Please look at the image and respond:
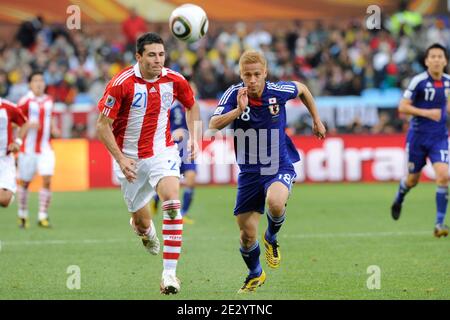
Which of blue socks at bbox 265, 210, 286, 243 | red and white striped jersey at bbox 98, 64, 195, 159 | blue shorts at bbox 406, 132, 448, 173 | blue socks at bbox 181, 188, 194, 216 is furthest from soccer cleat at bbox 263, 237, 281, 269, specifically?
blue socks at bbox 181, 188, 194, 216

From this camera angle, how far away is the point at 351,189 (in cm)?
2152

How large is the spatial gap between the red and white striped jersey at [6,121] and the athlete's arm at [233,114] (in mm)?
3865

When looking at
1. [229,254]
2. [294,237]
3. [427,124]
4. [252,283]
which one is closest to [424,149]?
[427,124]

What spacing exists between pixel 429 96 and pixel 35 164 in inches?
265

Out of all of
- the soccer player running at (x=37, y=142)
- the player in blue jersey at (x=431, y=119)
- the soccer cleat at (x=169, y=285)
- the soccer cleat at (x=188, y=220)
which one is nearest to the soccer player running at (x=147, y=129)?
the soccer cleat at (x=169, y=285)

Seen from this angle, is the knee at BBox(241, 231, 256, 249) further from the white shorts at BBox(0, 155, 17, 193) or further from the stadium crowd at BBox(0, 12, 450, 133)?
the stadium crowd at BBox(0, 12, 450, 133)

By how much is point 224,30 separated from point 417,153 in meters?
15.8

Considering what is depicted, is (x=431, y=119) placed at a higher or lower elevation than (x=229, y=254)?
higher

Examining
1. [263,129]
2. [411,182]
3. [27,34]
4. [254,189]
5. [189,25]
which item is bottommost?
[411,182]

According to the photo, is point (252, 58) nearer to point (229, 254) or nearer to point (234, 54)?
point (229, 254)

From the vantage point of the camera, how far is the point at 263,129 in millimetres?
9312

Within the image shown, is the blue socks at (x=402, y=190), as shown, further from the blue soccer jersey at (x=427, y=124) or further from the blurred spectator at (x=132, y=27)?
the blurred spectator at (x=132, y=27)

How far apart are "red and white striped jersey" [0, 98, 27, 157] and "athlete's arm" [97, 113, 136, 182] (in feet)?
9.73
